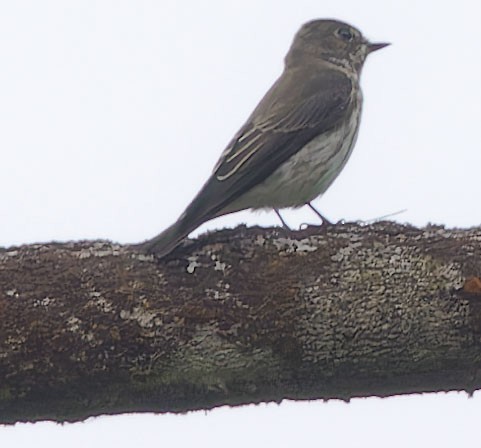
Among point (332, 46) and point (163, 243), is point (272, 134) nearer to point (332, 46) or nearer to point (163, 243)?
point (332, 46)

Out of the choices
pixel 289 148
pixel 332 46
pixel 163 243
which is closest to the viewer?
pixel 163 243

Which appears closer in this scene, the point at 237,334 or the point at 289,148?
the point at 237,334

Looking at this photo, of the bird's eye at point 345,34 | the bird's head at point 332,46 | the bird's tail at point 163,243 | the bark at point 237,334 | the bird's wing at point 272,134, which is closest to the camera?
the bark at point 237,334

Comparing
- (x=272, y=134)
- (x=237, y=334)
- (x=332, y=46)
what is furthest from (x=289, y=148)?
(x=237, y=334)

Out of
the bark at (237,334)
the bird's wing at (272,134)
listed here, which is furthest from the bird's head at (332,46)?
the bark at (237,334)

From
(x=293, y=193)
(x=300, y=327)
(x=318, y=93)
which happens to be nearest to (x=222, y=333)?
(x=300, y=327)

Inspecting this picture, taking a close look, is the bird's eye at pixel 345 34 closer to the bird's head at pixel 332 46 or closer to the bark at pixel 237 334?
the bird's head at pixel 332 46

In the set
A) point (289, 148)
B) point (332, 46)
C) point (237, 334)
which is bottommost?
point (237, 334)
